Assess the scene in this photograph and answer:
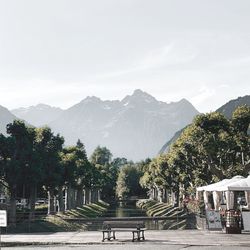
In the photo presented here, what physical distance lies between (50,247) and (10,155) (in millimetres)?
25532

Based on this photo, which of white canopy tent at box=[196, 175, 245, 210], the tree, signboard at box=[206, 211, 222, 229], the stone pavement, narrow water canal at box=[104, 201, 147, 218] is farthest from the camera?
the tree

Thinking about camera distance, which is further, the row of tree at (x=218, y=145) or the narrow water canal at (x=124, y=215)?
the row of tree at (x=218, y=145)

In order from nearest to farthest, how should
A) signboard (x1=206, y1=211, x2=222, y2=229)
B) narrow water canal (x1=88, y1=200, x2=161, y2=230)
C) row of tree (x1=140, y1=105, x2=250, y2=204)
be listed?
signboard (x1=206, y1=211, x2=222, y2=229)
narrow water canal (x1=88, y1=200, x2=161, y2=230)
row of tree (x1=140, y1=105, x2=250, y2=204)

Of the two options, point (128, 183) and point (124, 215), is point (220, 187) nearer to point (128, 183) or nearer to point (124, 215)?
point (124, 215)

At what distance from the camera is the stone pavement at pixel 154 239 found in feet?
80.4

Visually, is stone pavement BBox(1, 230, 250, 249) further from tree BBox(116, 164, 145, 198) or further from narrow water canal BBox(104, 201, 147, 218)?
tree BBox(116, 164, 145, 198)

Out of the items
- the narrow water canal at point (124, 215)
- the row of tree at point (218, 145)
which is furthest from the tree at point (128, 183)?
the row of tree at point (218, 145)

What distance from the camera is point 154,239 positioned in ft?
86.1

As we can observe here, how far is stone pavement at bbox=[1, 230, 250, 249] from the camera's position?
80.4 ft

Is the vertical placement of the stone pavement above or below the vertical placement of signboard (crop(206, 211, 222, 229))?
below

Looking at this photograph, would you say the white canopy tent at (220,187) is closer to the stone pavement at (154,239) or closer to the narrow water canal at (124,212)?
the stone pavement at (154,239)

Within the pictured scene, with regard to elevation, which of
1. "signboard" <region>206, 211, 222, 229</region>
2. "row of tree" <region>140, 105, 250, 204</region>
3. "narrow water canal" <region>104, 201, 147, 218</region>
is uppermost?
"row of tree" <region>140, 105, 250, 204</region>

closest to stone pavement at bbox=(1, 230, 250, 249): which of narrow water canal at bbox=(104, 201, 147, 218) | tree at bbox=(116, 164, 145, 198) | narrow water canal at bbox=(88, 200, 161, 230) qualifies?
narrow water canal at bbox=(88, 200, 161, 230)

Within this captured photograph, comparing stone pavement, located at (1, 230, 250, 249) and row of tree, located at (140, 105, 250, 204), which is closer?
stone pavement, located at (1, 230, 250, 249)
